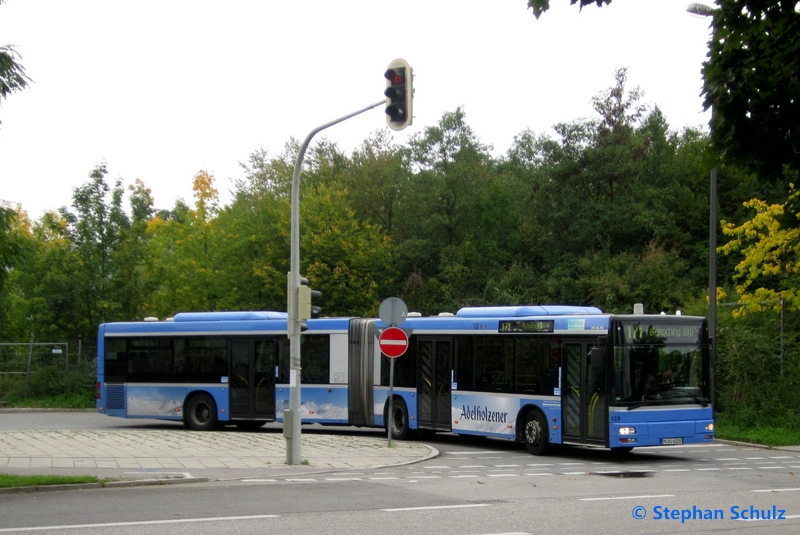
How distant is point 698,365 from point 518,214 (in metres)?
35.3

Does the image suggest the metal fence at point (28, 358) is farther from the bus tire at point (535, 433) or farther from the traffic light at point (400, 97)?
the traffic light at point (400, 97)

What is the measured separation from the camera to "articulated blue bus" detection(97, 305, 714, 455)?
19.0 m

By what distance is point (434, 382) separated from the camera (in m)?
23.0

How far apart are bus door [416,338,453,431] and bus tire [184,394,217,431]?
20.0 ft

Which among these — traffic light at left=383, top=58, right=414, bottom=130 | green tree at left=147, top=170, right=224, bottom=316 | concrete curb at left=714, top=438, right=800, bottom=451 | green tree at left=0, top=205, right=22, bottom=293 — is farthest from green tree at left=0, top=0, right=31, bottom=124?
green tree at left=147, top=170, right=224, bottom=316

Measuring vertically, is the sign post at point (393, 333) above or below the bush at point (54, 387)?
above

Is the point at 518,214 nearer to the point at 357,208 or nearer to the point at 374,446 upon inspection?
the point at 357,208

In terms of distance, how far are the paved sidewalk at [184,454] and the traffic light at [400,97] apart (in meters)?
5.87

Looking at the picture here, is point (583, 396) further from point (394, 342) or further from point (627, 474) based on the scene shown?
point (394, 342)

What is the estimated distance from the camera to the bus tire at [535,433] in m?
20.2

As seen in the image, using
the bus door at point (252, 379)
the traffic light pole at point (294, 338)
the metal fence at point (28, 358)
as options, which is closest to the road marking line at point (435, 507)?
the traffic light pole at point (294, 338)

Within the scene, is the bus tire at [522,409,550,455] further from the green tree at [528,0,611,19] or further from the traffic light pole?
the green tree at [528,0,611,19]

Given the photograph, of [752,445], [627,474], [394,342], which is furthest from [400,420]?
[752,445]

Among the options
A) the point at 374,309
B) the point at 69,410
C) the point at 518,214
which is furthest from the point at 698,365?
the point at 518,214
